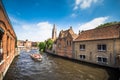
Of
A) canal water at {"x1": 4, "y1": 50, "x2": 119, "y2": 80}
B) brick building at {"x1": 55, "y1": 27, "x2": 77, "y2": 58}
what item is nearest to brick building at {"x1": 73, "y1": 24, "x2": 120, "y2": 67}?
canal water at {"x1": 4, "y1": 50, "x2": 119, "y2": 80}

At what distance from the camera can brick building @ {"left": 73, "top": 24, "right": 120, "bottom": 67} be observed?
1791 centimetres

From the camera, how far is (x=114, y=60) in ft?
58.6

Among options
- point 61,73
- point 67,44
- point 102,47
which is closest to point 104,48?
A: point 102,47

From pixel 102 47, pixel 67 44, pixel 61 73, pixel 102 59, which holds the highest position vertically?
pixel 67 44

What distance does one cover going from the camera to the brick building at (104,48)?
1791cm

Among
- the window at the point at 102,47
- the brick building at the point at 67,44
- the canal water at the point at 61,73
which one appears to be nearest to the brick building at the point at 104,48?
the window at the point at 102,47

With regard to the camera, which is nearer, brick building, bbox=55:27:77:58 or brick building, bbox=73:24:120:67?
brick building, bbox=73:24:120:67

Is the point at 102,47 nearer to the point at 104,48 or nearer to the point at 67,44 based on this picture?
the point at 104,48

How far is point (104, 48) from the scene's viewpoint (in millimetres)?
19938

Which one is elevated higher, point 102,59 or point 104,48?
point 104,48

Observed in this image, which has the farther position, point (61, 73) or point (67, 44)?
point (67, 44)

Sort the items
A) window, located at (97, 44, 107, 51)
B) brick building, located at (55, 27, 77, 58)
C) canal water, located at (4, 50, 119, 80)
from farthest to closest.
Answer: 1. brick building, located at (55, 27, 77, 58)
2. window, located at (97, 44, 107, 51)
3. canal water, located at (4, 50, 119, 80)

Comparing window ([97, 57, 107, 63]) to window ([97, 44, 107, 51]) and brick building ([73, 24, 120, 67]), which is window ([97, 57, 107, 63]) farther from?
window ([97, 44, 107, 51])

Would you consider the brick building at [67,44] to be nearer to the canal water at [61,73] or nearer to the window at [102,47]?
the window at [102,47]
